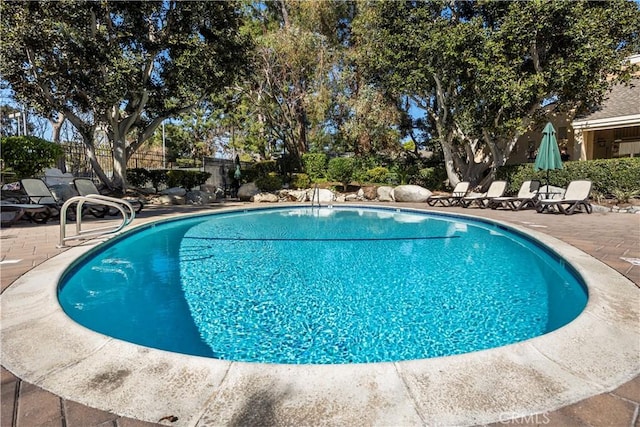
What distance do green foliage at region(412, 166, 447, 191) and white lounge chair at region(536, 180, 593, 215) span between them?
7.86 m

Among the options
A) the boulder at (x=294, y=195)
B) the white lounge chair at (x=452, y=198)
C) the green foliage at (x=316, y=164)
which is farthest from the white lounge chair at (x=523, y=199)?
the green foliage at (x=316, y=164)

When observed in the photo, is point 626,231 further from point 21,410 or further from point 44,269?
point 44,269

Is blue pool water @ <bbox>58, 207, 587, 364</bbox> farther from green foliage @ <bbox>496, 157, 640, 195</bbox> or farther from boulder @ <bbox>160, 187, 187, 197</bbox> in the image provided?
boulder @ <bbox>160, 187, 187, 197</bbox>

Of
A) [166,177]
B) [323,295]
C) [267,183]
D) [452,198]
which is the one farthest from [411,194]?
[323,295]

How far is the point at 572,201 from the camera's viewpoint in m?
10.4

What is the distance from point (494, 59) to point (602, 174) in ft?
20.0

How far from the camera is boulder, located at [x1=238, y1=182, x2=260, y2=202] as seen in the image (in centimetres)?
1812

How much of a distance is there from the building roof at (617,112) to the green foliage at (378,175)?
9.45 m

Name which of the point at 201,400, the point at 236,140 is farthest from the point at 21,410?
the point at 236,140

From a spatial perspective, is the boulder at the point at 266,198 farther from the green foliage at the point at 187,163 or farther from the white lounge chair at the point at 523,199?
the green foliage at the point at 187,163

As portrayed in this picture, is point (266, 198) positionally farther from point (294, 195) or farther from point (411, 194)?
point (411, 194)

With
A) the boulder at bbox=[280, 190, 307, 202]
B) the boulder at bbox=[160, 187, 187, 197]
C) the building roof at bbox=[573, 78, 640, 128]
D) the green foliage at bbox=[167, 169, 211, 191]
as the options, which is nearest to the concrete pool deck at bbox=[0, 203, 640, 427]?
the boulder at bbox=[160, 187, 187, 197]

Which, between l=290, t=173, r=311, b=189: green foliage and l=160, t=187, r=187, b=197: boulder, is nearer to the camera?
l=160, t=187, r=187, b=197: boulder

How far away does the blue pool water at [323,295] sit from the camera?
11.0 feet
